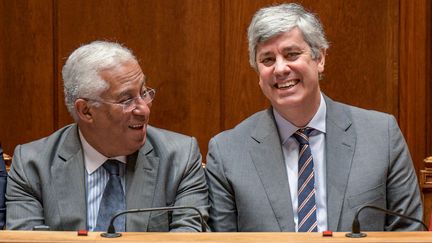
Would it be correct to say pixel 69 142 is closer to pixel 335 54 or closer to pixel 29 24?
pixel 29 24

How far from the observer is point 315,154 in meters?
2.76

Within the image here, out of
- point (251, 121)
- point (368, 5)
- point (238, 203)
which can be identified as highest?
point (368, 5)

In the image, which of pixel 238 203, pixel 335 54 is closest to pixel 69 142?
pixel 238 203

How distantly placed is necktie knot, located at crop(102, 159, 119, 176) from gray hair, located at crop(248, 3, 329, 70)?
0.53 meters

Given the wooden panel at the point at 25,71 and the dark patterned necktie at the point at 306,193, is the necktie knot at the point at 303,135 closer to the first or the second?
the dark patterned necktie at the point at 306,193

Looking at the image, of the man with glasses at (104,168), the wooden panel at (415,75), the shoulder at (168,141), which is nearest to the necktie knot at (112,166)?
the man with glasses at (104,168)

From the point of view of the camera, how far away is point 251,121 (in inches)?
112

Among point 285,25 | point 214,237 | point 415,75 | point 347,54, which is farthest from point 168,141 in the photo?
point 415,75

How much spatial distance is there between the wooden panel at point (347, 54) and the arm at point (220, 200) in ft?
2.39

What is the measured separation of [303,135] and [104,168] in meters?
0.58

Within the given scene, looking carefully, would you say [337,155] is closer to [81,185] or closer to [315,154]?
[315,154]

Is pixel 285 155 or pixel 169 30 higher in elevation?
pixel 169 30

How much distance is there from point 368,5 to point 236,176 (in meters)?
1.03

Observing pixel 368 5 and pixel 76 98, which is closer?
pixel 76 98
